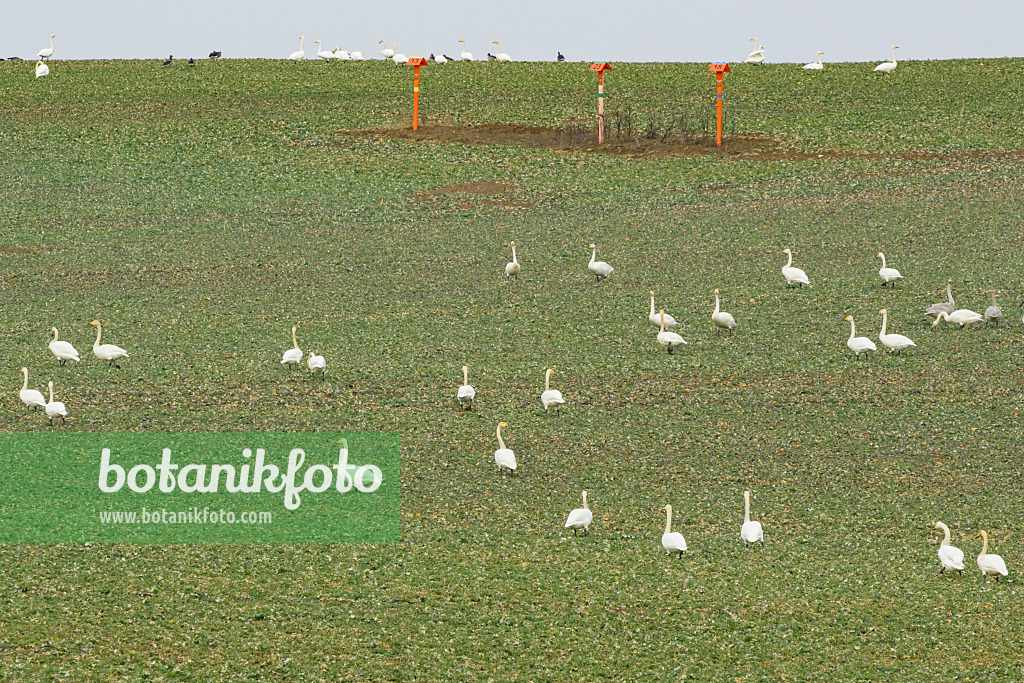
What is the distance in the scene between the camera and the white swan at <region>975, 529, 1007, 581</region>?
15.3 metres

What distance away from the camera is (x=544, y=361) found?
80.2 feet

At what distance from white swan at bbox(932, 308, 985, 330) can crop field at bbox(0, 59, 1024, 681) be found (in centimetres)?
25

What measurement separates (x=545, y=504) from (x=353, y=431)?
12.7 ft

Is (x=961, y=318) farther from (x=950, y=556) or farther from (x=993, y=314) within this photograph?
(x=950, y=556)

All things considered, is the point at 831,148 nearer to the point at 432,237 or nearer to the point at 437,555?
the point at 432,237

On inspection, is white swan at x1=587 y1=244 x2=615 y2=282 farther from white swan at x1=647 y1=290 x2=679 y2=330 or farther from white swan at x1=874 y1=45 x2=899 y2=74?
white swan at x1=874 y1=45 x2=899 y2=74

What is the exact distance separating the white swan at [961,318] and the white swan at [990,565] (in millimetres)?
10263

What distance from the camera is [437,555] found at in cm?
1616

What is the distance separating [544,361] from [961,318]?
7.32 m

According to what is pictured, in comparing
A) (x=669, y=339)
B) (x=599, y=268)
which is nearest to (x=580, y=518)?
(x=669, y=339)

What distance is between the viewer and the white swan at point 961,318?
82.5 feet

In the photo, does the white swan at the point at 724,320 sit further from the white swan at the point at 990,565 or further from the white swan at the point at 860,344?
the white swan at the point at 990,565

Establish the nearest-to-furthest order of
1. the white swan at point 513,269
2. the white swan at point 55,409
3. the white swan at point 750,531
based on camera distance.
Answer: the white swan at point 750,531, the white swan at point 55,409, the white swan at point 513,269

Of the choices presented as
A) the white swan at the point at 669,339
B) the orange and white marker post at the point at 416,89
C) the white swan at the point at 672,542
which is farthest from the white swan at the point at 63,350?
the orange and white marker post at the point at 416,89
